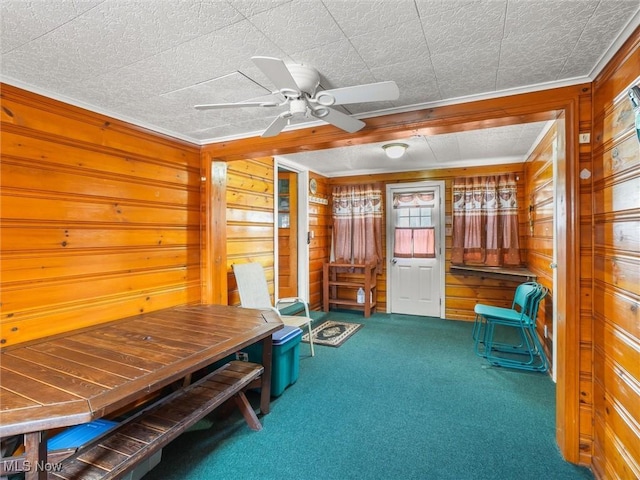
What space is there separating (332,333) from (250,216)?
179cm

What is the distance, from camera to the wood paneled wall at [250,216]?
10.9 feet

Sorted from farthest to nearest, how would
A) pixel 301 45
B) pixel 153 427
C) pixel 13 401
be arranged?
1. pixel 153 427
2. pixel 301 45
3. pixel 13 401

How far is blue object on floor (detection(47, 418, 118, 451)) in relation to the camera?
167cm

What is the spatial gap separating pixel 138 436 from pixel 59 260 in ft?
4.02

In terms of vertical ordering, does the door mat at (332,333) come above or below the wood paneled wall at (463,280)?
below

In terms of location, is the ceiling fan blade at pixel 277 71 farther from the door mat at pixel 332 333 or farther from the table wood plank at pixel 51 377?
the door mat at pixel 332 333

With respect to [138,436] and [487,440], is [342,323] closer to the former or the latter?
[487,440]

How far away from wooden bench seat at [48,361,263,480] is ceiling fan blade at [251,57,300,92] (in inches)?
68.6

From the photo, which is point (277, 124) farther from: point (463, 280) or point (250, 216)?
point (463, 280)

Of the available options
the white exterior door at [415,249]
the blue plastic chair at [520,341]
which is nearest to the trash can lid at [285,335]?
the blue plastic chair at [520,341]

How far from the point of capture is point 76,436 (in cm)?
172

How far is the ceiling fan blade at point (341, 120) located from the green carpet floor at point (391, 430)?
6.53 ft

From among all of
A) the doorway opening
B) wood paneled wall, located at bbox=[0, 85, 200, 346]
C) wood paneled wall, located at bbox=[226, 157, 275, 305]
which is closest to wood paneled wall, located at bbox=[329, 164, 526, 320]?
the doorway opening

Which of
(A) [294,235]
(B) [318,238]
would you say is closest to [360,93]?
(A) [294,235]
